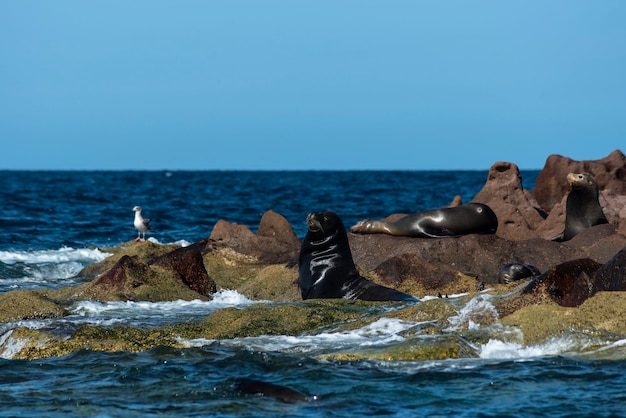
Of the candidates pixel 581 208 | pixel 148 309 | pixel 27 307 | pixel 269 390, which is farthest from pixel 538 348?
pixel 581 208

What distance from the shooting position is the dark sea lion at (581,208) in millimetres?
16078

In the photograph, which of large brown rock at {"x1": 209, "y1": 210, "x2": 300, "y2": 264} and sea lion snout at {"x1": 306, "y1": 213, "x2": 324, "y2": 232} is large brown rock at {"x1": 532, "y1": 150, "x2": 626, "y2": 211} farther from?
sea lion snout at {"x1": 306, "y1": 213, "x2": 324, "y2": 232}

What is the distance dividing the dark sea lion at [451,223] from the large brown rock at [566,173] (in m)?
6.18

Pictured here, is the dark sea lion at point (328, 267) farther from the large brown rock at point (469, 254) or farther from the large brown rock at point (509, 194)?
the large brown rock at point (509, 194)

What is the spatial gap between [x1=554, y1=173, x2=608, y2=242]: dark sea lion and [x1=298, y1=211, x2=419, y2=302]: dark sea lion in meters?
5.10

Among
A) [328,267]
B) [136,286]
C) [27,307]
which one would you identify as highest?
[328,267]

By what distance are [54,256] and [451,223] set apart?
27.7ft

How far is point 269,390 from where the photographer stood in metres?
7.07

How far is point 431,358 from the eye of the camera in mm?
8109

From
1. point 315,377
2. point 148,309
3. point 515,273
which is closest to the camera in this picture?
point 315,377

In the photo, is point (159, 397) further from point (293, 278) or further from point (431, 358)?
point (293, 278)

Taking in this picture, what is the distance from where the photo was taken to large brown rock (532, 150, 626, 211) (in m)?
21.6

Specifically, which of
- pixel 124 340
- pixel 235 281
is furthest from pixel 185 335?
pixel 235 281

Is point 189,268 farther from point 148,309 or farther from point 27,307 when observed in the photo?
point 27,307
